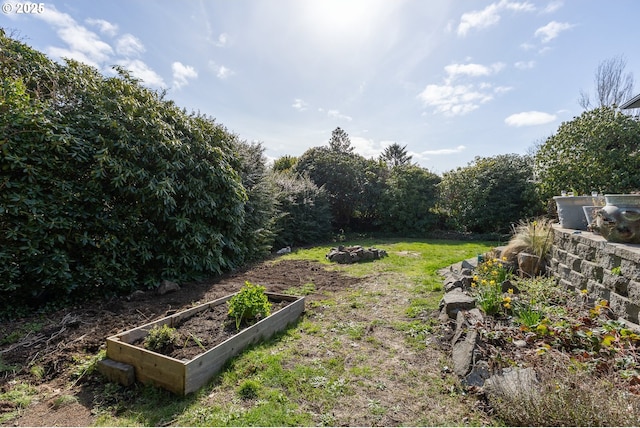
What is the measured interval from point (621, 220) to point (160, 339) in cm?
480

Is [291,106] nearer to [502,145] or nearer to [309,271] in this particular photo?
[309,271]

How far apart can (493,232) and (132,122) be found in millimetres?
12047

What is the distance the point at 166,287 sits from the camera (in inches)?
179

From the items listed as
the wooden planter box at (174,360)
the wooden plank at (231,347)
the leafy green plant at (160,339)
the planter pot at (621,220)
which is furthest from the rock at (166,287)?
the planter pot at (621,220)

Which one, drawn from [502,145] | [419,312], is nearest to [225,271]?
[419,312]

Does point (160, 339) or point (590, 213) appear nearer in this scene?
point (160, 339)

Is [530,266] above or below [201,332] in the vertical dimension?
above

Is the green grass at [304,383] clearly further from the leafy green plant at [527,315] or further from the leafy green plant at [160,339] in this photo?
the leafy green plant at [527,315]

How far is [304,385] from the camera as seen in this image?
7.60 ft

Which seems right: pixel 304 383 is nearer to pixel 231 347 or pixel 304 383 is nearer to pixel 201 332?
pixel 231 347

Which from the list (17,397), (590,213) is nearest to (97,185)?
(17,397)

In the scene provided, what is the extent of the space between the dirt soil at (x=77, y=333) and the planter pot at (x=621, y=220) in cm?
352

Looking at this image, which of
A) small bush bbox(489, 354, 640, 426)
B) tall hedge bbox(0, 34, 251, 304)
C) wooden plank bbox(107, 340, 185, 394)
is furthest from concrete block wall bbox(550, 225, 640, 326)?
tall hedge bbox(0, 34, 251, 304)

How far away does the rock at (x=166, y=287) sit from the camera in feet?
14.8
